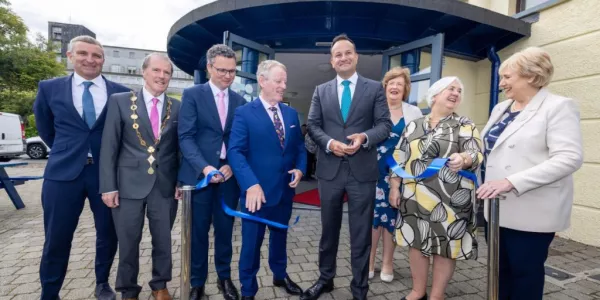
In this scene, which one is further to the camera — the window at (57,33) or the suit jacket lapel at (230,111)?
the window at (57,33)

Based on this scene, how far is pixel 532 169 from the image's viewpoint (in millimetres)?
1835

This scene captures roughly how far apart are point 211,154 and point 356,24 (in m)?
3.93

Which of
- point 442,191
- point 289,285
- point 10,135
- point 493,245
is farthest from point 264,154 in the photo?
point 10,135

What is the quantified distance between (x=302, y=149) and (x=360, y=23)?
3.48 metres

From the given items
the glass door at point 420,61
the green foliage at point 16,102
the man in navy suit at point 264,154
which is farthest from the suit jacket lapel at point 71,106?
the green foliage at point 16,102

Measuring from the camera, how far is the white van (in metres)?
12.1

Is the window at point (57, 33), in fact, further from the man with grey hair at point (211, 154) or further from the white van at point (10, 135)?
the man with grey hair at point (211, 154)

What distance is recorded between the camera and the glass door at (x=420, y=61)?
5.10 m

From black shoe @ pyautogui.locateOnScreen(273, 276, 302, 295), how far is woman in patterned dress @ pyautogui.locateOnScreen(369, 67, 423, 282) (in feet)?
2.95

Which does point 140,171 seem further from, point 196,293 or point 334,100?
point 334,100

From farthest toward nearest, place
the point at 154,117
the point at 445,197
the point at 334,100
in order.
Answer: the point at 334,100 < the point at 154,117 < the point at 445,197

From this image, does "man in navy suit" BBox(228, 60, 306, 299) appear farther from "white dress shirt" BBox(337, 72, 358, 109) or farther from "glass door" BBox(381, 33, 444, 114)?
"glass door" BBox(381, 33, 444, 114)

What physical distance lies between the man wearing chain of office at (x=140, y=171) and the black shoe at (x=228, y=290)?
51 centimetres

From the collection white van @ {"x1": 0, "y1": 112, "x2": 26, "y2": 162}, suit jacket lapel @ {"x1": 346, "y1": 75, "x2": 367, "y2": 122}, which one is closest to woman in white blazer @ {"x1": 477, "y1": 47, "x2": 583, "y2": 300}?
suit jacket lapel @ {"x1": 346, "y1": 75, "x2": 367, "y2": 122}
